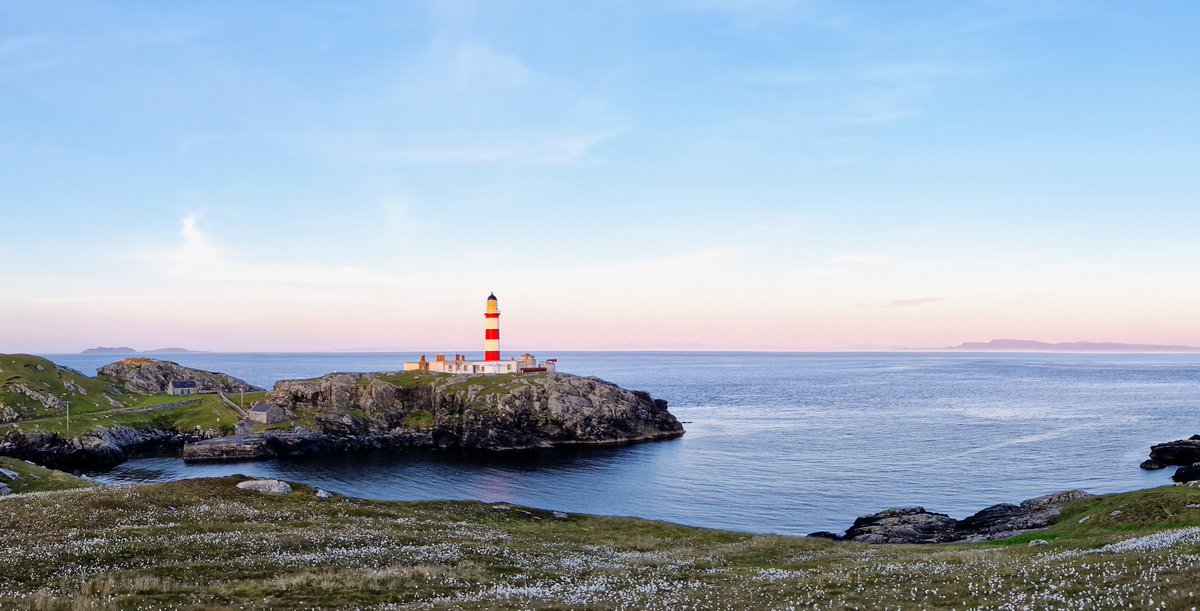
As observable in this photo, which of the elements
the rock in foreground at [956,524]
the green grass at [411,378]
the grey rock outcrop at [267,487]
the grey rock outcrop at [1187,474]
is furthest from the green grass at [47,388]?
the grey rock outcrop at [1187,474]

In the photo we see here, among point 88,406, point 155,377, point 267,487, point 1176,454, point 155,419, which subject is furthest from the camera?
point 155,377

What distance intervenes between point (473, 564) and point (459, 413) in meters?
106

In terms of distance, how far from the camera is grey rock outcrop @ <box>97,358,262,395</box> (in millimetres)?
172375

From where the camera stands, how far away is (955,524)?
6203 cm

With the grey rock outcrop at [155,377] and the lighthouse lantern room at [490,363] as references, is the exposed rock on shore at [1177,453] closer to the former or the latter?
the lighthouse lantern room at [490,363]

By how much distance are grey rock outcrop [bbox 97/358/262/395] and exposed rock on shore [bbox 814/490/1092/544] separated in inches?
6075

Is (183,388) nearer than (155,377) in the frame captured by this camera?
Yes

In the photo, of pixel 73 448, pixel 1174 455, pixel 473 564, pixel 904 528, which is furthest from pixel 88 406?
pixel 1174 455

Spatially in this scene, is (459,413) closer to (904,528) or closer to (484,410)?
(484,410)

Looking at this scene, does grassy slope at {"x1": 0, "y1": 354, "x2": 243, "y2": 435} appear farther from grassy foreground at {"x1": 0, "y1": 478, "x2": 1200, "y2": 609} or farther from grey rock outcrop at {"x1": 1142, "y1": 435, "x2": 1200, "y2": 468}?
grey rock outcrop at {"x1": 1142, "y1": 435, "x2": 1200, "y2": 468}

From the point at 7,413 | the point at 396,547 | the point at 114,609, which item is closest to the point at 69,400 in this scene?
the point at 7,413

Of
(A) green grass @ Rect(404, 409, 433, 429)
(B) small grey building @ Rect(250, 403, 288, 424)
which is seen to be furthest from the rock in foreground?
(B) small grey building @ Rect(250, 403, 288, 424)

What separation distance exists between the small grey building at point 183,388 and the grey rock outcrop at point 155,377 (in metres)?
2.34

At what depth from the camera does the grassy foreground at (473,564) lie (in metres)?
20.4
